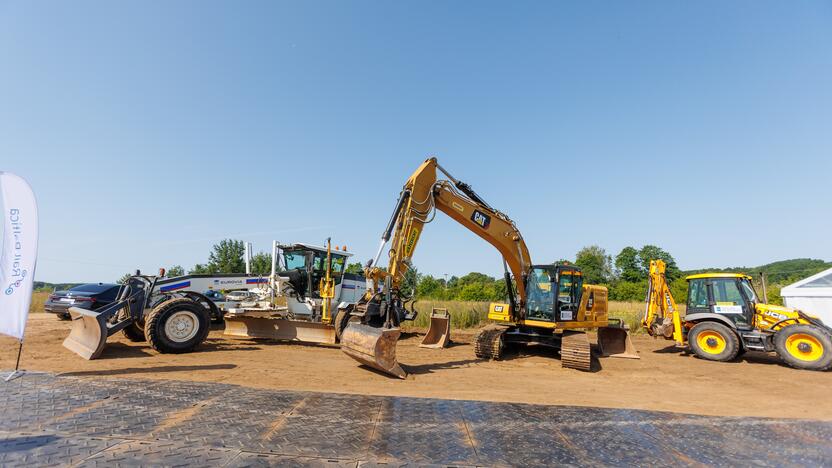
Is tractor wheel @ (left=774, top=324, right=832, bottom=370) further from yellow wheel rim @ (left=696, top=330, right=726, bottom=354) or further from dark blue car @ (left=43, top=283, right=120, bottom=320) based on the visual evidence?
dark blue car @ (left=43, top=283, right=120, bottom=320)

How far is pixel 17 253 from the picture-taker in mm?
6383

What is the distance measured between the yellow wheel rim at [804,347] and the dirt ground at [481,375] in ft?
1.48

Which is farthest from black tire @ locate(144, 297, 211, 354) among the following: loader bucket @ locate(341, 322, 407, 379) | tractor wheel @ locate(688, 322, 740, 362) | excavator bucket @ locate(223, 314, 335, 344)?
tractor wheel @ locate(688, 322, 740, 362)

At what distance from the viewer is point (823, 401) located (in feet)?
23.5

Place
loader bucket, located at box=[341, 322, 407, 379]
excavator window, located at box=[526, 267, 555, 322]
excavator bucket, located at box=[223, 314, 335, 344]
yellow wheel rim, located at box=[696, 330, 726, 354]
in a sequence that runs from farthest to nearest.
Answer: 1. excavator bucket, located at box=[223, 314, 335, 344]
2. yellow wheel rim, located at box=[696, 330, 726, 354]
3. excavator window, located at box=[526, 267, 555, 322]
4. loader bucket, located at box=[341, 322, 407, 379]

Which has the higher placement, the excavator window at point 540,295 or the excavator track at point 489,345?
the excavator window at point 540,295

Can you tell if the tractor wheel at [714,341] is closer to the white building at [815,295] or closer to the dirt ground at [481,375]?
the dirt ground at [481,375]

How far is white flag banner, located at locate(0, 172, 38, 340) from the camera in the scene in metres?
6.23

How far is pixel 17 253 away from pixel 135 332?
4.39m

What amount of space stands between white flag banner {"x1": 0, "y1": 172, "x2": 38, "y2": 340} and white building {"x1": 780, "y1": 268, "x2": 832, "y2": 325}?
2223 centimetres

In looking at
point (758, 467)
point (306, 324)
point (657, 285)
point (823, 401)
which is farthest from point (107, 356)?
point (657, 285)

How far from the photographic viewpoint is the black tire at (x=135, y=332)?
1007 centimetres

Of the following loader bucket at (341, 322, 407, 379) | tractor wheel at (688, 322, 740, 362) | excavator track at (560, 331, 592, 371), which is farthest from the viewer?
tractor wheel at (688, 322, 740, 362)

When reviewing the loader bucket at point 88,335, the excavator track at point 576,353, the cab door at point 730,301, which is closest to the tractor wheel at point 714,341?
the cab door at point 730,301
